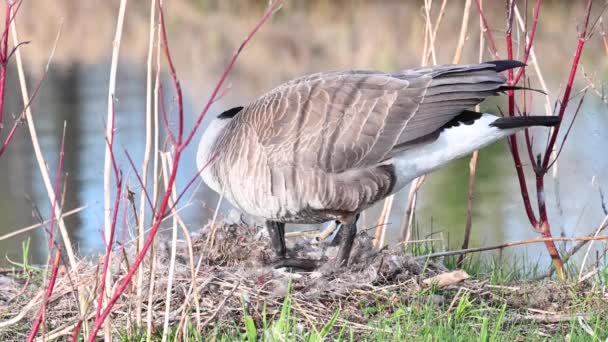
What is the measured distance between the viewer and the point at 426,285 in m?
4.04

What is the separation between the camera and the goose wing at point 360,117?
163 inches

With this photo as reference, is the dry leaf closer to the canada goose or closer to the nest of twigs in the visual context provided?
the nest of twigs

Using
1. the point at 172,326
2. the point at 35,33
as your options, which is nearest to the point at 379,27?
the point at 35,33

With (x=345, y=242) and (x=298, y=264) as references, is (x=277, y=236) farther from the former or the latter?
(x=345, y=242)

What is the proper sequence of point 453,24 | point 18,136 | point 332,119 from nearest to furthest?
point 332,119, point 18,136, point 453,24

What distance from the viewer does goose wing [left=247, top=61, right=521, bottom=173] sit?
415 centimetres

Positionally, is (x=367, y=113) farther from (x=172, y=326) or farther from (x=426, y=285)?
(x=172, y=326)

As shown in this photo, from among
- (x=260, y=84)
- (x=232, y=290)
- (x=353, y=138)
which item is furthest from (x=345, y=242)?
(x=260, y=84)

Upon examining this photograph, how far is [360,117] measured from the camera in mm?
4195

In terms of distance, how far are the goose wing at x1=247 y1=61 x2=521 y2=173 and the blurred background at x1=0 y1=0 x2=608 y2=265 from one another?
55 centimetres

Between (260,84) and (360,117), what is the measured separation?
26.5 ft

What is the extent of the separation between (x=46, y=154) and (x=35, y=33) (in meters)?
5.63

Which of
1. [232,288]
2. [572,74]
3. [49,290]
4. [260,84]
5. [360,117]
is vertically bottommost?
[260,84]

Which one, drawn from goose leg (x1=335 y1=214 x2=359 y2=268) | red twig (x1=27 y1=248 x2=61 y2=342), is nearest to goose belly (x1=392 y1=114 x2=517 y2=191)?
goose leg (x1=335 y1=214 x2=359 y2=268)
